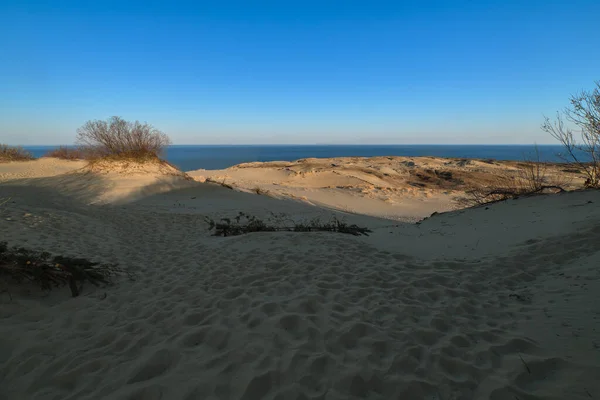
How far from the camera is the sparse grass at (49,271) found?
3.89 meters

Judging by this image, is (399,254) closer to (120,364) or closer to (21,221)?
(120,364)

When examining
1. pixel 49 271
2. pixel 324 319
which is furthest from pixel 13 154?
pixel 324 319

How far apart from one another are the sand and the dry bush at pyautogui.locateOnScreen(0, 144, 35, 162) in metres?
26.8

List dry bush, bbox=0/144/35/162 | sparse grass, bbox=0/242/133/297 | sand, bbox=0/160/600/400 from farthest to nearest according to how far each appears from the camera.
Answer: dry bush, bbox=0/144/35/162
sparse grass, bbox=0/242/133/297
sand, bbox=0/160/600/400

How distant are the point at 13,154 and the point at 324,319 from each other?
34.8 metres

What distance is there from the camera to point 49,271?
13.4 ft

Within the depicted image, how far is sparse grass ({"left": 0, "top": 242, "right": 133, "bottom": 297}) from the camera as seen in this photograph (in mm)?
3893

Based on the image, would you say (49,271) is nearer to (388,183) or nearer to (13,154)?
(388,183)

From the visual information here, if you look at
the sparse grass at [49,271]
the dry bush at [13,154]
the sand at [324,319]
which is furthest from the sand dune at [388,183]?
the dry bush at [13,154]

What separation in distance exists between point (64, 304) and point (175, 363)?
7.13ft

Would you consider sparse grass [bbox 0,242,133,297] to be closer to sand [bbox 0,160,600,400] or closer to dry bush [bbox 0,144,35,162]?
sand [bbox 0,160,600,400]

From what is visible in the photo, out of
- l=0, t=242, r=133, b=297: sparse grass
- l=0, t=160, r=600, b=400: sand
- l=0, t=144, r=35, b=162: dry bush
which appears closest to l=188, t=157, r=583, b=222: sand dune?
l=0, t=160, r=600, b=400: sand

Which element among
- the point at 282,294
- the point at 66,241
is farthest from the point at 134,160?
the point at 282,294

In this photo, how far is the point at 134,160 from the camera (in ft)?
56.6
